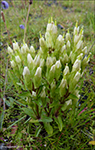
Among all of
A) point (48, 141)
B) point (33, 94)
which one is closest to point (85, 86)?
point (48, 141)

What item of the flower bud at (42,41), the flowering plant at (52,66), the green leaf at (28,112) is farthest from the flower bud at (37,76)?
→ the green leaf at (28,112)

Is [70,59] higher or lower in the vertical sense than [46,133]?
higher

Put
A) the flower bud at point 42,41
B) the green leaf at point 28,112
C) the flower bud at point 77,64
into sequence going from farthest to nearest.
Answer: the green leaf at point 28,112 < the flower bud at point 42,41 < the flower bud at point 77,64

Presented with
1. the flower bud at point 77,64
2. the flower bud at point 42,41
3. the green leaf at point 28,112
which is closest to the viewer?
the flower bud at point 77,64

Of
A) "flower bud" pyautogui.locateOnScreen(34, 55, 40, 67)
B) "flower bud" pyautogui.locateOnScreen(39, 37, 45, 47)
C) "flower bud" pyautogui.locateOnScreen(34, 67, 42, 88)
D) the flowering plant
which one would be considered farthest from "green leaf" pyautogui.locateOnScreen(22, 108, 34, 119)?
"flower bud" pyautogui.locateOnScreen(39, 37, 45, 47)

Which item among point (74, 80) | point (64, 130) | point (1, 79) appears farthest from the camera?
point (1, 79)

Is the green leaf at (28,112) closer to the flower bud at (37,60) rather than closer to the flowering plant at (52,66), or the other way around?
the flowering plant at (52,66)

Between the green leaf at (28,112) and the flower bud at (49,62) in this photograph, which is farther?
the green leaf at (28,112)

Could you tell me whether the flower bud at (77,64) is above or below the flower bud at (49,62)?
below

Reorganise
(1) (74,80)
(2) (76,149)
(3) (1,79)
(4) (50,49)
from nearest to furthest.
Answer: (1) (74,80) → (4) (50,49) → (2) (76,149) → (3) (1,79)

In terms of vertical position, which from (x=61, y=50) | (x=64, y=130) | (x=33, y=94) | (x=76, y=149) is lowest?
(x=76, y=149)

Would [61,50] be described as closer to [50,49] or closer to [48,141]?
[50,49]
